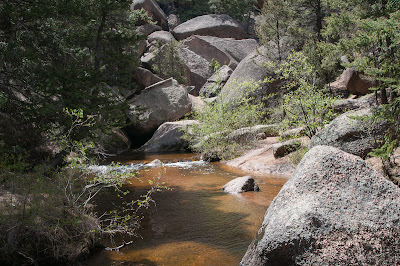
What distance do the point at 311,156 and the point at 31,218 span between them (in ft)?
15.0

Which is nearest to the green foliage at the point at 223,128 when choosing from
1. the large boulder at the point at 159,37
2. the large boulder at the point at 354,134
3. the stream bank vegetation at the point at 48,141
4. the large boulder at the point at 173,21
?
the large boulder at the point at 354,134

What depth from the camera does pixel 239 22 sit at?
45.3m

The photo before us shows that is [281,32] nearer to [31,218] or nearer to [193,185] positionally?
[193,185]

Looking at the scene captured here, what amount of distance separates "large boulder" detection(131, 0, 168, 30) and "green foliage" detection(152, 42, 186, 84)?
10.4 metres

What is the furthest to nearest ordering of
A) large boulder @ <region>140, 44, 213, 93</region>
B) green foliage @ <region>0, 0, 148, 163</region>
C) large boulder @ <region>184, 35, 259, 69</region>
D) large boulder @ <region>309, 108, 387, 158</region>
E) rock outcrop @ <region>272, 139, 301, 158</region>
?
large boulder @ <region>184, 35, 259, 69</region> < large boulder @ <region>140, 44, 213, 93</region> < rock outcrop @ <region>272, 139, 301, 158</region> < large boulder @ <region>309, 108, 387, 158</region> < green foliage @ <region>0, 0, 148, 163</region>

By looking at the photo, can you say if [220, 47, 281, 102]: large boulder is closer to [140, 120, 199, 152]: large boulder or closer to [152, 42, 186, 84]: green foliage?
[140, 120, 199, 152]: large boulder

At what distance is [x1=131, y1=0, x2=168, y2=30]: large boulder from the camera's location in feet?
134

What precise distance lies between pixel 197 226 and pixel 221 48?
34.8 meters

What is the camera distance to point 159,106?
26.3m

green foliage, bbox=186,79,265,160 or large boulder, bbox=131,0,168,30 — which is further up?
large boulder, bbox=131,0,168,30

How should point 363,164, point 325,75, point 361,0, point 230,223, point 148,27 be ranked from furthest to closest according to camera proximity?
point 148,27 → point 325,75 → point 361,0 → point 230,223 → point 363,164

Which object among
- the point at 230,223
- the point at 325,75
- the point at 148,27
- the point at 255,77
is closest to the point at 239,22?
the point at 148,27

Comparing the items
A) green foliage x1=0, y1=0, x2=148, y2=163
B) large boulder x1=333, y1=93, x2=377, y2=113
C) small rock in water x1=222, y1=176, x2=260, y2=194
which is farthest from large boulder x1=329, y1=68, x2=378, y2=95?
green foliage x1=0, y1=0, x2=148, y2=163

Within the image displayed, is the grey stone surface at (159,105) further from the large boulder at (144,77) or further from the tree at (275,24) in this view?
the tree at (275,24)
